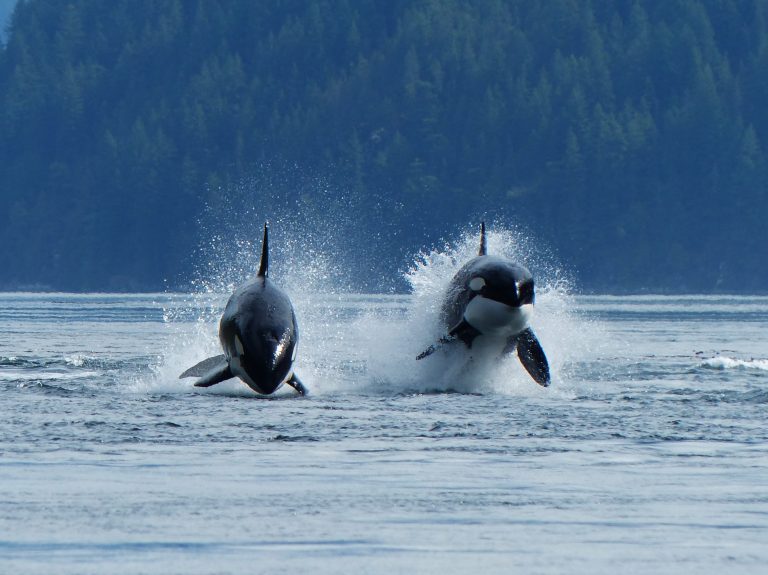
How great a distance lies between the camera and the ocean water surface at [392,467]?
11648 mm

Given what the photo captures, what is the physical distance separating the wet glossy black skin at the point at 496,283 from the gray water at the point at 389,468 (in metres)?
1.27

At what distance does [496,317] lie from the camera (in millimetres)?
23688

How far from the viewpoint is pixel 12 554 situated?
11.3 meters

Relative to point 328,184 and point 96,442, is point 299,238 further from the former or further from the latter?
point 96,442

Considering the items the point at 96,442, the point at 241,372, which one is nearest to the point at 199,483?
the point at 96,442

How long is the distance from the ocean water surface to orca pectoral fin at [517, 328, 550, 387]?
37 cm

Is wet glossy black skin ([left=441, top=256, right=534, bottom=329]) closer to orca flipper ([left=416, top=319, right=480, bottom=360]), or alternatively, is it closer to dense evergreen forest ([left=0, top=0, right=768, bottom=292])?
orca flipper ([left=416, top=319, right=480, bottom=360])

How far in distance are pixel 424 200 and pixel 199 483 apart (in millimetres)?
131186

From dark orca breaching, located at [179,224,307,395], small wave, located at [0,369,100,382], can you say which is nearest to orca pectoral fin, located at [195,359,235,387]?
dark orca breaching, located at [179,224,307,395]

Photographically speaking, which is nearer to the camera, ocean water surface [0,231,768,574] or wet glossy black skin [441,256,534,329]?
ocean water surface [0,231,768,574]

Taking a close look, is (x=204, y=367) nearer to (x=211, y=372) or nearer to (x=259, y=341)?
(x=211, y=372)

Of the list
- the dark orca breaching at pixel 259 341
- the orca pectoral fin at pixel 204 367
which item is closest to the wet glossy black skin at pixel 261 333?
the dark orca breaching at pixel 259 341

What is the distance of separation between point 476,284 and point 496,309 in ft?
1.77

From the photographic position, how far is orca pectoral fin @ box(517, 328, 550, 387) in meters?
23.8
